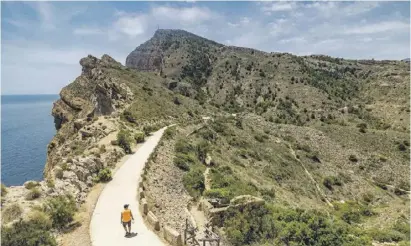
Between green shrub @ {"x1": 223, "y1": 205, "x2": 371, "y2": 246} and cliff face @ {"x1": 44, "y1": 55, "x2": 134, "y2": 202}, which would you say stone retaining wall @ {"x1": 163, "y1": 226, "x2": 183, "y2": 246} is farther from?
cliff face @ {"x1": 44, "y1": 55, "x2": 134, "y2": 202}

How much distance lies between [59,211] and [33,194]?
6.59ft

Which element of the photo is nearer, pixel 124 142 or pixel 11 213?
pixel 11 213

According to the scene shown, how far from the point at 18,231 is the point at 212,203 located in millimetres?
10138

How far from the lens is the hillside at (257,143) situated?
20.6 meters

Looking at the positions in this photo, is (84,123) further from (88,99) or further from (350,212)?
(350,212)

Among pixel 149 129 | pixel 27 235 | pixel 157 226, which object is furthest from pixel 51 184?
pixel 149 129

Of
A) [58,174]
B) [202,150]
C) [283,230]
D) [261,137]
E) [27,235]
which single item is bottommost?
[261,137]

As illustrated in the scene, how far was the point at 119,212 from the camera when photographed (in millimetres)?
18578

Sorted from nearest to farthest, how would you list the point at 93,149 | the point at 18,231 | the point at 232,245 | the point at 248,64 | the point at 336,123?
the point at 18,231, the point at 232,245, the point at 93,149, the point at 336,123, the point at 248,64

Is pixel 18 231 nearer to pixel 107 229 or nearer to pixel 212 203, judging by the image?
pixel 107 229

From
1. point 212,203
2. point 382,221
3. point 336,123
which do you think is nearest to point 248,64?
point 336,123

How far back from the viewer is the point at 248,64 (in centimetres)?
10450

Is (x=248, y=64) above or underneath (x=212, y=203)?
above

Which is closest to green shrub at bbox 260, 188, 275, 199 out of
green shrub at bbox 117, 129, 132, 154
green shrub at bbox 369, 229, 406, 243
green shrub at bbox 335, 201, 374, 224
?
green shrub at bbox 335, 201, 374, 224
